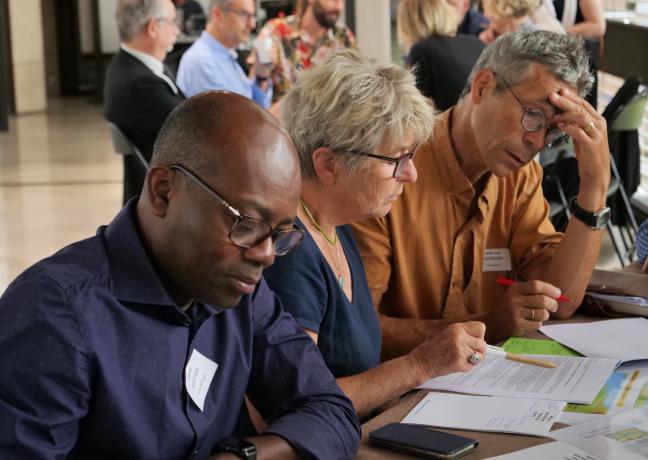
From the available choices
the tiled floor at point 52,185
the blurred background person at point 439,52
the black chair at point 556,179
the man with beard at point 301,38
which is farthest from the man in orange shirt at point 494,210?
the man with beard at point 301,38

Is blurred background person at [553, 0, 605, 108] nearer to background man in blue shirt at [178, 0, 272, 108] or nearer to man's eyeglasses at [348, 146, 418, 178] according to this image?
background man in blue shirt at [178, 0, 272, 108]

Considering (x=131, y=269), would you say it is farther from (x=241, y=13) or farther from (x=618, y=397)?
(x=241, y=13)

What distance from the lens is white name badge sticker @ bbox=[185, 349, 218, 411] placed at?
148cm

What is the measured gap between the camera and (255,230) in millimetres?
1397

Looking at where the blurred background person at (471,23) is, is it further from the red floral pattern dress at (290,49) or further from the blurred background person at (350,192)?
the blurred background person at (350,192)

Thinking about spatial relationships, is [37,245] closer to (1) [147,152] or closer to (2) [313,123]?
(1) [147,152]

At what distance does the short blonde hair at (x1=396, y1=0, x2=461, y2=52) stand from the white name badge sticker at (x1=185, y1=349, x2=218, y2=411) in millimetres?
3711

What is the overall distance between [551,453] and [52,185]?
7177mm

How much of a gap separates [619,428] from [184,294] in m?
0.81

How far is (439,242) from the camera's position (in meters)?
2.59

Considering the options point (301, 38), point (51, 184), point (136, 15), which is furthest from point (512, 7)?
point (51, 184)

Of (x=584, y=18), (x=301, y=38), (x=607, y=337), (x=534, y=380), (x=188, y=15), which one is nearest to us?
(x=534, y=380)

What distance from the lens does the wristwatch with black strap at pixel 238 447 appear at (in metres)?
1.48

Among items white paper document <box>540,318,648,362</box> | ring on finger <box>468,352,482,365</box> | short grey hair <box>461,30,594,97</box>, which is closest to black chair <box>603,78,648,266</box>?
short grey hair <box>461,30,594,97</box>
